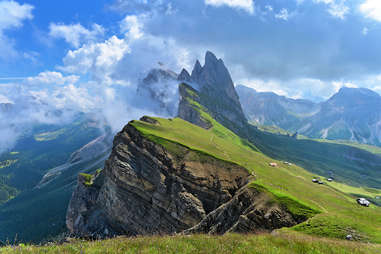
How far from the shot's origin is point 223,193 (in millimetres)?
63125

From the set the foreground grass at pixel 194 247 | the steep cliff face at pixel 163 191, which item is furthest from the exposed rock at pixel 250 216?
the foreground grass at pixel 194 247

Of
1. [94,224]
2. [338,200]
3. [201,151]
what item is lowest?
[94,224]

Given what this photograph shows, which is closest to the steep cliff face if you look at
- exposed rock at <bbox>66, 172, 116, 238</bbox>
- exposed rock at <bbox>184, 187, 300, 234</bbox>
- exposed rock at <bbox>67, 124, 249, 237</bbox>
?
exposed rock at <bbox>67, 124, 249, 237</bbox>

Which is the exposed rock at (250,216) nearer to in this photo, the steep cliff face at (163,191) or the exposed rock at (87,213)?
the steep cliff face at (163,191)

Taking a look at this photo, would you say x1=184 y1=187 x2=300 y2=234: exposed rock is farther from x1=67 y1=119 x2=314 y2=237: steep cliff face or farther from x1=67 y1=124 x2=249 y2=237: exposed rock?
x1=67 y1=124 x2=249 y2=237: exposed rock

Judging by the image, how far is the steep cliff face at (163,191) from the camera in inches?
2436

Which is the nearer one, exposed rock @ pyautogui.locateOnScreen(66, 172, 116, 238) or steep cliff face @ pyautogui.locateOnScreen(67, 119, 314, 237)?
steep cliff face @ pyautogui.locateOnScreen(67, 119, 314, 237)

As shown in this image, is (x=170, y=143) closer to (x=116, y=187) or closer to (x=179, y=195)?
(x=179, y=195)

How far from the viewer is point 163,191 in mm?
71625

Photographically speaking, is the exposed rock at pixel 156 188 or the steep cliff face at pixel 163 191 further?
the exposed rock at pixel 156 188

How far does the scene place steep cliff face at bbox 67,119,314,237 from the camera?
61.9 meters

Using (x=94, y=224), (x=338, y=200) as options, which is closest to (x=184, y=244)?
(x=338, y=200)

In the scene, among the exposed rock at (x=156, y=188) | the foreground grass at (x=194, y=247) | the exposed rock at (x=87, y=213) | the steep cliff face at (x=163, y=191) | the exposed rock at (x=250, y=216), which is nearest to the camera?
the foreground grass at (x=194, y=247)

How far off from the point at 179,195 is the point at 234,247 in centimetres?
5733
